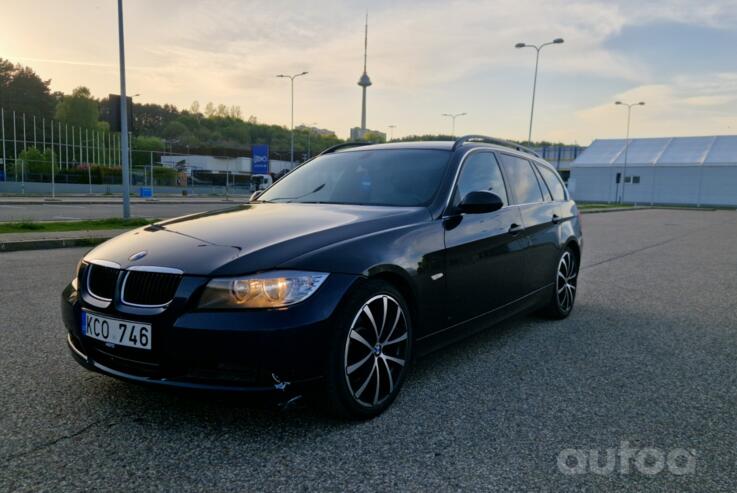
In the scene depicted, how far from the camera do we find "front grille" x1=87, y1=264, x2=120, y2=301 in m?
2.92

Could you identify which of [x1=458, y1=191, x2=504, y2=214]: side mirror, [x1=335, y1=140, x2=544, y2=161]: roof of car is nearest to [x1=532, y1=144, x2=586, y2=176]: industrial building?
[x1=335, y1=140, x2=544, y2=161]: roof of car

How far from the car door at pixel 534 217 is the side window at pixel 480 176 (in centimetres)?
18

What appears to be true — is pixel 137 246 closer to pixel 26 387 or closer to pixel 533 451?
pixel 26 387

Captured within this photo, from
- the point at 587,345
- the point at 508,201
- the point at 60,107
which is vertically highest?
the point at 60,107

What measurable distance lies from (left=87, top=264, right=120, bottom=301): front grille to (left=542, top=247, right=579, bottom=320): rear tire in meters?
3.92

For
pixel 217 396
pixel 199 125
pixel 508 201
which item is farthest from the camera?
pixel 199 125

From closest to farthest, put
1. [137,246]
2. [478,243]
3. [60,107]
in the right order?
[137,246], [478,243], [60,107]

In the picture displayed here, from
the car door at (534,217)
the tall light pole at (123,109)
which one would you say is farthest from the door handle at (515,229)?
the tall light pole at (123,109)

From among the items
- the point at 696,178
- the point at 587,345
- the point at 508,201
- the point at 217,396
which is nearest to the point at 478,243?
the point at 508,201

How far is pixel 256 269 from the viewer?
2721 millimetres

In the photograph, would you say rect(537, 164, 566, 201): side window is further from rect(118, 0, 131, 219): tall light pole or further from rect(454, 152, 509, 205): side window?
rect(118, 0, 131, 219): tall light pole

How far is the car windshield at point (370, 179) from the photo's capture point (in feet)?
13.0

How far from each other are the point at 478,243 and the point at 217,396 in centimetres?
213

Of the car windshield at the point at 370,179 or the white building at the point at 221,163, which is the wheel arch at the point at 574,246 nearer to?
the car windshield at the point at 370,179
